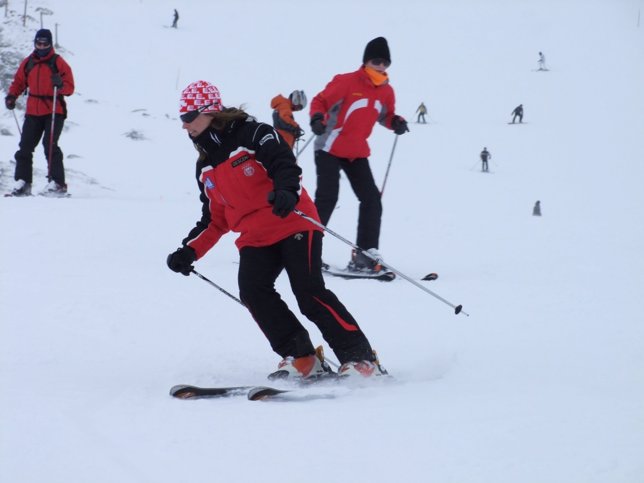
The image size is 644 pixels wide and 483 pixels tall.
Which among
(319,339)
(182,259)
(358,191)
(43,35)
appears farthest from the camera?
(43,35)

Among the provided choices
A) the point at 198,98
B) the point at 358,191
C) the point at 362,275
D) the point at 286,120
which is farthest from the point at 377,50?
the point at 198,98

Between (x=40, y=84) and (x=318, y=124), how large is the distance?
446 cm

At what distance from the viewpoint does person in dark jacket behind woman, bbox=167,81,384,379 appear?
3.33m

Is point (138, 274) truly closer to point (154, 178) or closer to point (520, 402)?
point (520, 402)

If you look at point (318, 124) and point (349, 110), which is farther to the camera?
point (349, 110)

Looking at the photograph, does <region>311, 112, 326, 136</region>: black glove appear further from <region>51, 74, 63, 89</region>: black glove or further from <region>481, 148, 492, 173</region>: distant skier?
<region>481, 148, 492, 173</region>: distant skier

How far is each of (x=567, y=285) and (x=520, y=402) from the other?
3.45 m

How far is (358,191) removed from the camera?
6047 mm

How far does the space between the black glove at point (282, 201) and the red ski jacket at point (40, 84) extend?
6156 mm

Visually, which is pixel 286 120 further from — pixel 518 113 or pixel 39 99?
pixel 518 113

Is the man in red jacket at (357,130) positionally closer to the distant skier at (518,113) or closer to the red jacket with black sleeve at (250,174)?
the red jacket with black sleeve at (250,174)

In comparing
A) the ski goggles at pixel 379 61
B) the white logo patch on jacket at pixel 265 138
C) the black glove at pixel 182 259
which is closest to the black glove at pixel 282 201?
the white logo patch on jacket at pixel 265 138

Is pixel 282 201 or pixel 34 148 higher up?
pixel 282 201

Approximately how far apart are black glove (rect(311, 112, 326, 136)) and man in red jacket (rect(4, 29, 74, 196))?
4137mm
